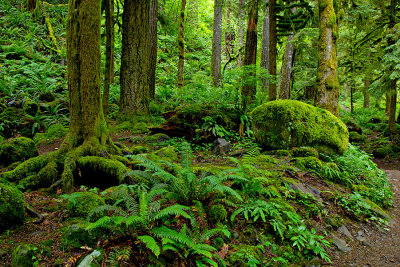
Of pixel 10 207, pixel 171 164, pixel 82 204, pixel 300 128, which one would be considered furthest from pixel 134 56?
pixel 10 207

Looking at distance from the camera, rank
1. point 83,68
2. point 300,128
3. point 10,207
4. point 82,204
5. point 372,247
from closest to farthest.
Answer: point 10,207 < point 82,204 < point 372,247 < point 83,68 < point 300,128

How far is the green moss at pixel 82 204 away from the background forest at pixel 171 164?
0.06ft

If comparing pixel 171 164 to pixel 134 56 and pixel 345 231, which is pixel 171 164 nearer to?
pixel 345 231

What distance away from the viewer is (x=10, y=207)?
2.95 meters

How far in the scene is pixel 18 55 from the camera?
42.3ft

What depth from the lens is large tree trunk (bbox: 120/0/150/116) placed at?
8.59 metres

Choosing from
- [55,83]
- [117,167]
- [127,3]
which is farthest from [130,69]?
[117,167]

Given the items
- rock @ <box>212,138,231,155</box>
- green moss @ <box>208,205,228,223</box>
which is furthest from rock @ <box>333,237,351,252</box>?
rock @ <box>212,138,231,155</box>

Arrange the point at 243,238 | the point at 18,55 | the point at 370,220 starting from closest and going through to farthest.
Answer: the point at 243,238 < the point at 370,220 < the point at 18,55

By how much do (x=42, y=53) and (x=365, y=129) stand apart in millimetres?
20258

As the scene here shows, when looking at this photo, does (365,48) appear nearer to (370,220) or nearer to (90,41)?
(370,220)

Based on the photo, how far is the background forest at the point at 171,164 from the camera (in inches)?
109

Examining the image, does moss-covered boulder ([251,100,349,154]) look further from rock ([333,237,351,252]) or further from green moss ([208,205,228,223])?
green moss ([208,205,228,223])

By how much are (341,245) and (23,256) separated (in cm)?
405
